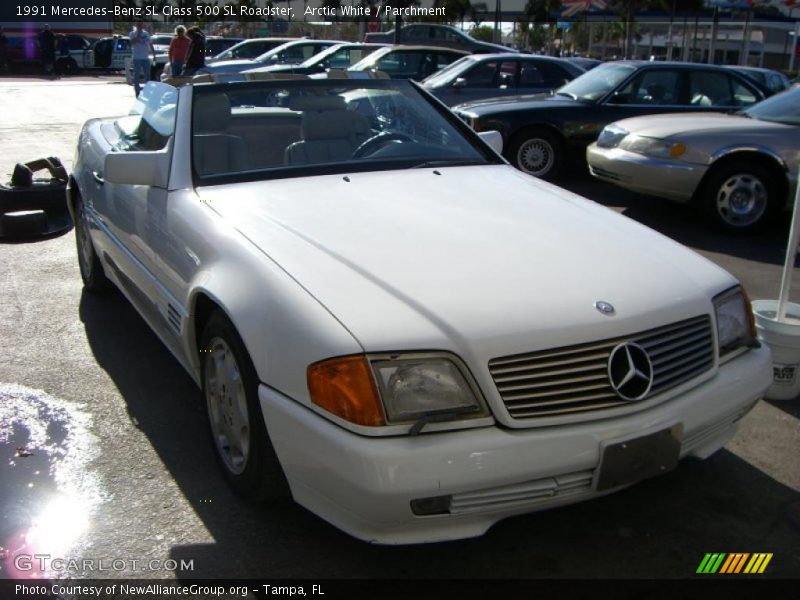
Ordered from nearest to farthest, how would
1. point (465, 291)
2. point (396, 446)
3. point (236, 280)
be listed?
point (396, 446)
point (465, 291)
point (236, 280)

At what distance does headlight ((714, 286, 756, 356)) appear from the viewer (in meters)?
3.11

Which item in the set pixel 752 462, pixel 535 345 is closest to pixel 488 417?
pixel 535 345

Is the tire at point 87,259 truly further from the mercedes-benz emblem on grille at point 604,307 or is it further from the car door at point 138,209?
the mercedes-benz emblem on grille at point 604,307

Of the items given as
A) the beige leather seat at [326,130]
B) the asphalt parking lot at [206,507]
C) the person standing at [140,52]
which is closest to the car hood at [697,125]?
the asphalt parking lot at [206,507]

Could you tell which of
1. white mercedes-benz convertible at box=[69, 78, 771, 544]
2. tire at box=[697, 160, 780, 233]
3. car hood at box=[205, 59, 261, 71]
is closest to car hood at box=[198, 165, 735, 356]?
white mercedes-benz convertible at box=[69, 78, 771, 544]

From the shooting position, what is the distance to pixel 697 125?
7770 millimetres

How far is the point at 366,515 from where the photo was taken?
2506mm

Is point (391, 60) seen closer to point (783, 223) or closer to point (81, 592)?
point (783, 223)

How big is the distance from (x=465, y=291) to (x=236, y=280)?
0.81 metres

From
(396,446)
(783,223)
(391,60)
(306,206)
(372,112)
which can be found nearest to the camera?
(396,446)

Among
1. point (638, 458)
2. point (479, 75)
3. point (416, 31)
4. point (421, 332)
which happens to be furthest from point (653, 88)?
point (416, 31)

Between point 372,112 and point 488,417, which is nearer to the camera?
point 488,417

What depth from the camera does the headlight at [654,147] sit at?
25.0ft

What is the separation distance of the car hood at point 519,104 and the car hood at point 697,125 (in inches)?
72.2
